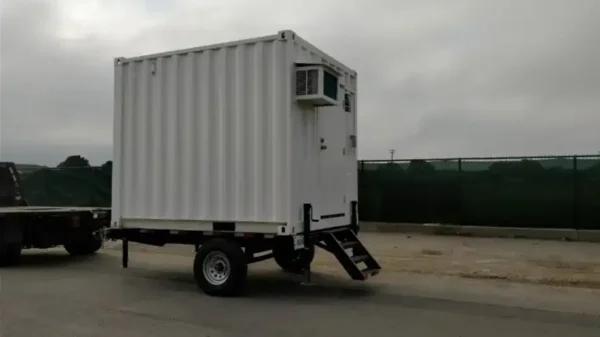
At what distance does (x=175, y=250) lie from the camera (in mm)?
14531

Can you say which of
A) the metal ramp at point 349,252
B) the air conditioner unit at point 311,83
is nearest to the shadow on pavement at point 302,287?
the metal ramp at point 349,252

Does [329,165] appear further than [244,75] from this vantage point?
Yes

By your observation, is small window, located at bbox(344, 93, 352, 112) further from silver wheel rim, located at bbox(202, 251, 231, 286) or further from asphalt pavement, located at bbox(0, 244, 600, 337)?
silver wheel rim, located at bbox(202, 251, 231, 286)

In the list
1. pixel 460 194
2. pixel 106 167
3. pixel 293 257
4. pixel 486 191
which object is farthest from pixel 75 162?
pixel 293 257

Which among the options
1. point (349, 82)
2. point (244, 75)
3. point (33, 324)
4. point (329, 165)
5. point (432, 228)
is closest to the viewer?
point (33, 324)

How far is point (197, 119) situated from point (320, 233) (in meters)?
2.64

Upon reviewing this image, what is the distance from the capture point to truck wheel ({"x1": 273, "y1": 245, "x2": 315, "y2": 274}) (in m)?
8.97

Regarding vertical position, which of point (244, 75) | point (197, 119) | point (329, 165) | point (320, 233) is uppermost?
point (244, 75)

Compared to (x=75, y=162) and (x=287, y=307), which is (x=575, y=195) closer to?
(x=287, y=307)

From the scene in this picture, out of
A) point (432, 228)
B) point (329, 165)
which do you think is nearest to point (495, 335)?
point (329, 165)

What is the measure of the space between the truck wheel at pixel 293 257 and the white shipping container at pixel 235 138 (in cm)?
55

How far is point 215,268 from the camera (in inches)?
348

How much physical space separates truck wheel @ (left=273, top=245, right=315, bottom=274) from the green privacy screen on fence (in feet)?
26.1

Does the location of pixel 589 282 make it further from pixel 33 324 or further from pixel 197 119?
pixel 33 324
